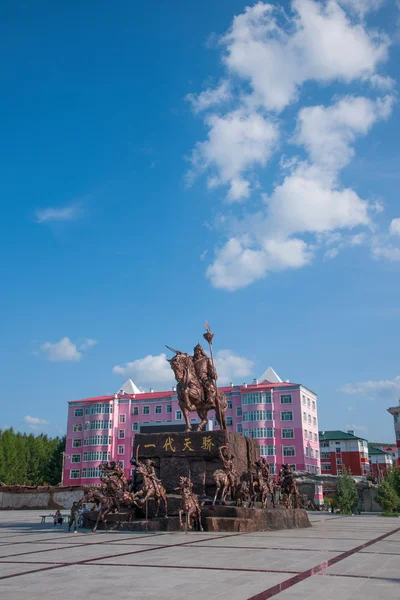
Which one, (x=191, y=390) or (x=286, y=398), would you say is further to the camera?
(x=286, y=398)

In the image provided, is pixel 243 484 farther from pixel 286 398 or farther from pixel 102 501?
pixel 286 398

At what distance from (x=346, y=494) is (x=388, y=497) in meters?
2.77

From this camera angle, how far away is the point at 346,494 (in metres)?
29.6

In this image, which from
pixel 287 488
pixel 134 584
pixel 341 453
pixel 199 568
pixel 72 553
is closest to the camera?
pixel 134 584

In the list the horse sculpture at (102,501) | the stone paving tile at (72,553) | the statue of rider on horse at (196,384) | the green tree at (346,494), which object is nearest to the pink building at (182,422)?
the green tree at (346,494)

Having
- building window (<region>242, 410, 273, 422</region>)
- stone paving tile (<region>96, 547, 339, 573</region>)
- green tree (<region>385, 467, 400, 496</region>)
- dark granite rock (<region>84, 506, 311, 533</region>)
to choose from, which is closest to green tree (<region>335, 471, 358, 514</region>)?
green tree (<region>385, 467, 400, 496</region>)

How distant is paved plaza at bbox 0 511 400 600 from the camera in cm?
641

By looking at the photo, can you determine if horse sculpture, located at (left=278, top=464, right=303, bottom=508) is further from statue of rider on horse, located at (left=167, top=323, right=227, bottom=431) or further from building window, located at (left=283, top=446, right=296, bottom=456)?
building window, located at (left=283, top=446, right=296, bottom=456)

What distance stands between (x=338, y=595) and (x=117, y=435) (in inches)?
2398

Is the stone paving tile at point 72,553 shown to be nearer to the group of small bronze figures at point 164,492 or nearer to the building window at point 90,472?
the group of small bronze figures at point 164,492

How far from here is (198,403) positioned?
19625 mm

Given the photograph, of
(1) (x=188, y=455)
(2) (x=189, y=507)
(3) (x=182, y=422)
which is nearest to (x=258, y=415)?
(3) (x=182, y=422)

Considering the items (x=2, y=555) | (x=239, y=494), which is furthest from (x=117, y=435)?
(x=2, y=555)

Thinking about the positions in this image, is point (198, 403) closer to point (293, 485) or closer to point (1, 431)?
point (293, 485)
